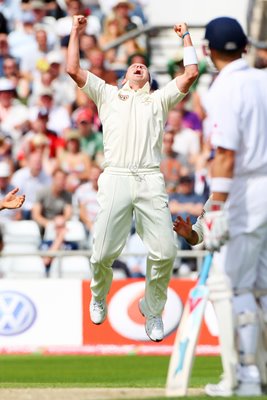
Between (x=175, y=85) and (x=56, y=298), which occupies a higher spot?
(x=175, y=85)

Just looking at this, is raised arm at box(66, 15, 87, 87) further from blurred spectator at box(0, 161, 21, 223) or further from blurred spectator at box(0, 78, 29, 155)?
blurred spectator at box(0, 78, 29, 155)

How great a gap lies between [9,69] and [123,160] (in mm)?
9944

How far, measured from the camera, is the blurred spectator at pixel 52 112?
1978 cm

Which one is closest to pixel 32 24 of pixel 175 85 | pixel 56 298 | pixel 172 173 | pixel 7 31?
pixel 7 31

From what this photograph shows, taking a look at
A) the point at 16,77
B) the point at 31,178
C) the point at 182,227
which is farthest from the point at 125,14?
the point at 182,227

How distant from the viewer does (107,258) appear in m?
11.2

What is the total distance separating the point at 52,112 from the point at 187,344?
11.9 metres

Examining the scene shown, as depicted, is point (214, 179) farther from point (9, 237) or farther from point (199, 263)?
point (9, 237)

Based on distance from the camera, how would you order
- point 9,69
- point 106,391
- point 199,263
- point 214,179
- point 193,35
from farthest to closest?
point 193,35 < point 9,69 < point 199,263 < point 106,391 < point 214,179

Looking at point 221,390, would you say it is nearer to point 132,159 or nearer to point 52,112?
point 132,159

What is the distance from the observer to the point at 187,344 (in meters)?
8.38

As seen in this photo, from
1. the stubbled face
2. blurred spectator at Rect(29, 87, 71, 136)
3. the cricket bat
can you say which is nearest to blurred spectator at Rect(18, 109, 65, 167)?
blurred spectator at Rect(29, 87, 71, 136)

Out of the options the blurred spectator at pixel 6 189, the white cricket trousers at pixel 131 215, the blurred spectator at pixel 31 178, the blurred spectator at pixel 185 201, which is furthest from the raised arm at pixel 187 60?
the blurred spectator at pixel 31 178

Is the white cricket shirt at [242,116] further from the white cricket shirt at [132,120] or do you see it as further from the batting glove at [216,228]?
the white cricket shirt at [132,120]
